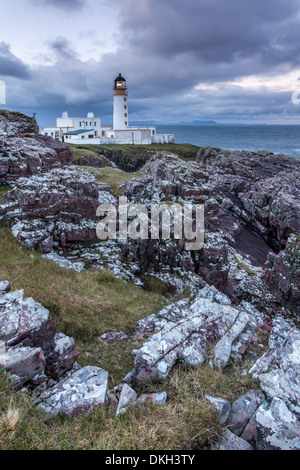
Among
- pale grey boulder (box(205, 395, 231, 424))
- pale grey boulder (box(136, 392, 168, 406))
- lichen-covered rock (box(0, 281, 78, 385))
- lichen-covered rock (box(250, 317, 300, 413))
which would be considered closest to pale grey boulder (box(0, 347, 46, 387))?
lichen-covered rock (box(0, 281, 78, 385))

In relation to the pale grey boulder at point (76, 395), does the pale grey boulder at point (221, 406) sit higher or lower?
higher

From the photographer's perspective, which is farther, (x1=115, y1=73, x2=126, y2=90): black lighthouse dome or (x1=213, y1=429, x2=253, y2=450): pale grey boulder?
(x1=115, y1=73, x2=126, y2=90): black lighthouse dome

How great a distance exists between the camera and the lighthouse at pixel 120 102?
110 metres

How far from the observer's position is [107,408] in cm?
643

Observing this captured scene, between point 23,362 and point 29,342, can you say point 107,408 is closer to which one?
point 23,362

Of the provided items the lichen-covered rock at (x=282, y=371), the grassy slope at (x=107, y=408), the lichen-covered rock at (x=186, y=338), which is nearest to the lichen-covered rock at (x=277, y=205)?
the lichen-covered rock at (x=186, y=338)

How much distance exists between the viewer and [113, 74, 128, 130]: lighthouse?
109750 millimetres

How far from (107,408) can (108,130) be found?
4854 inches

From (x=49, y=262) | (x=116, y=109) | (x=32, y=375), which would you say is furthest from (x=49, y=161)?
(x=116, y=109)

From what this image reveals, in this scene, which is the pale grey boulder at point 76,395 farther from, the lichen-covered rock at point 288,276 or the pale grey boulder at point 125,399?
the lichen-covered rock at point 288,276

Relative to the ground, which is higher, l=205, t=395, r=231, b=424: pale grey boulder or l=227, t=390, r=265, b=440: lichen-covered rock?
l=205, t=395, r=231, b=424: pale grey boulder

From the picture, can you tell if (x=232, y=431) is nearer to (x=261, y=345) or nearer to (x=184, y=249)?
(x=261, y=345)

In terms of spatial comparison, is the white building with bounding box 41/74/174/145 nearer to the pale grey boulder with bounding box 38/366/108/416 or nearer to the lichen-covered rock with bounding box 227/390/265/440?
the pale grey boulder with bounding box 38/366/108/416

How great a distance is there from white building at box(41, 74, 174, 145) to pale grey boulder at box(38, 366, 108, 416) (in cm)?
10734
